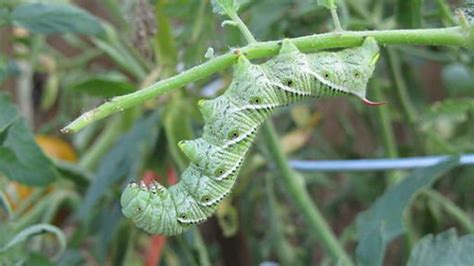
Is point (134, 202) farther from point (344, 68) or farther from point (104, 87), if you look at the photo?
point (104, 87)

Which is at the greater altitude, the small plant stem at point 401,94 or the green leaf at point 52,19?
the green leaf at point 52,19

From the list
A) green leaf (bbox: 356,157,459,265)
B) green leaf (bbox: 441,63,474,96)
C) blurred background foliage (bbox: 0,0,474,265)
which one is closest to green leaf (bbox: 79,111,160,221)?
blurred background foliage (bbox: 0,0,474,265)

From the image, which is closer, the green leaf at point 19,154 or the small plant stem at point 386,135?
the green leaf at point 19,154

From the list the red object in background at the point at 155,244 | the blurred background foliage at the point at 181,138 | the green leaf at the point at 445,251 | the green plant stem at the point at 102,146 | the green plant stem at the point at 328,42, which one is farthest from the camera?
the green plant stem at the point at 102,146

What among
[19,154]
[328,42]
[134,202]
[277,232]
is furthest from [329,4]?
[277,232]

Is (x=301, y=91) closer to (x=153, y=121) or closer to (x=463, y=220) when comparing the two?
(x=153, y=121)

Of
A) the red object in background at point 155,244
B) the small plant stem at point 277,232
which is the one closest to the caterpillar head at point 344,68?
the red object in background at point 155,244

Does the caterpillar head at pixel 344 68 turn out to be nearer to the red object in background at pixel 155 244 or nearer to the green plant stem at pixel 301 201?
the green plant stem at pixel 301 201

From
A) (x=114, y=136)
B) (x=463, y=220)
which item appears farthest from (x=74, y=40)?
(x=463, y=220)

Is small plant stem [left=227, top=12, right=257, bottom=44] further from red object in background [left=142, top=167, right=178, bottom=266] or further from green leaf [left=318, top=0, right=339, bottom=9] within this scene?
red object in background [left=142, top=167, right=178, bottom=266]

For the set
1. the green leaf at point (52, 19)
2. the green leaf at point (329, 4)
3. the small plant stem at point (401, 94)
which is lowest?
the small plant stem at point (401, 94)
